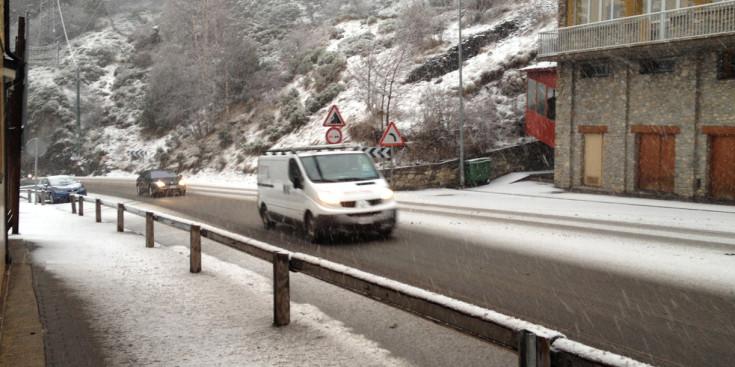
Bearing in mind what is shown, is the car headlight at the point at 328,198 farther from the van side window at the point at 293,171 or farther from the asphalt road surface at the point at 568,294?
→ the van side window at the point at 293,171

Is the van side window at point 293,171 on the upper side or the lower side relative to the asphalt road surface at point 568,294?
upper

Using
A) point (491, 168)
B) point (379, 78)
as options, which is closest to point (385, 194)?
point (491, 168)

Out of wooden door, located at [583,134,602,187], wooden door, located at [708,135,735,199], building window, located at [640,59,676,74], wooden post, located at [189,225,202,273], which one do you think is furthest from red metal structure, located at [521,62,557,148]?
wooden post, located at [189,225,202,273]

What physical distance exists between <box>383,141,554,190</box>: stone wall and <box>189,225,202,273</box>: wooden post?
58.3 ft

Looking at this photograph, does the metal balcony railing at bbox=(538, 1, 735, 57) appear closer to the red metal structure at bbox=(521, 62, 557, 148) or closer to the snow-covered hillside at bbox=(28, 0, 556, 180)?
the red metal structure at bbox=(521, 62, 557, 148)

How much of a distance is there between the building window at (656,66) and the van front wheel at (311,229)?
1596cm

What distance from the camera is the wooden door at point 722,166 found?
2016cm

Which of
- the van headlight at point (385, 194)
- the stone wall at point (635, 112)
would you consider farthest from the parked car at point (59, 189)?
the stone wall at point (635, 112)

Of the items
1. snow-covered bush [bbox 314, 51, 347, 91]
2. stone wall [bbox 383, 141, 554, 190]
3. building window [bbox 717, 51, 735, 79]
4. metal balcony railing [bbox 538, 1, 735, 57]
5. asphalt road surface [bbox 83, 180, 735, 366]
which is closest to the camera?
asphalt road surface [bbox 83, 180, 735, 366]

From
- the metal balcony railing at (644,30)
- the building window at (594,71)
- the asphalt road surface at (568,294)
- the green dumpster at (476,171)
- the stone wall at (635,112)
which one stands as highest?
the metal balcony railing at (644,30)

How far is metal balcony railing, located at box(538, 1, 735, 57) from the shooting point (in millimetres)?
19250

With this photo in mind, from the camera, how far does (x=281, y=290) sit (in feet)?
19.4

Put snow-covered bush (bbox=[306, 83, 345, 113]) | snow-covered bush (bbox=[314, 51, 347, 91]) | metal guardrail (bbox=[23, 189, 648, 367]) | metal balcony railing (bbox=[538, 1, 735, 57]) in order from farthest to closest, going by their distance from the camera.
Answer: snow-covered bush (bbox=[314, 51, 347, 91]), snow-covered bush (bbox=[306, 83, 345, 113]), metal balcony railing (bbox=[538, 1, 735, 57]), metal guardrail (bbox=[23, 189, 648, 367])

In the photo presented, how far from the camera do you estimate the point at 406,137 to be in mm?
33625
